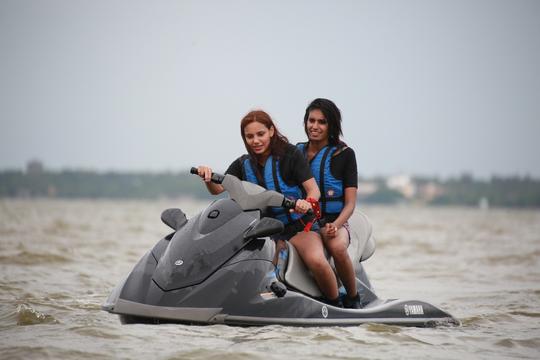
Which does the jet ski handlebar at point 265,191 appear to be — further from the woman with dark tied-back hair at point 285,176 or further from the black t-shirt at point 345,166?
the black t-shirt at point 345,166

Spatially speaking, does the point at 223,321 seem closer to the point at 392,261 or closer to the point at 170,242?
the point at 170,242

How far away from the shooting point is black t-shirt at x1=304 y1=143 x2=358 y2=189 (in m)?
6.42

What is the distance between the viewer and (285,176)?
599 cm

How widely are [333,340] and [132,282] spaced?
4.33 ft

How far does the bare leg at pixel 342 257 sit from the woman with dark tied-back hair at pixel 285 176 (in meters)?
0.14

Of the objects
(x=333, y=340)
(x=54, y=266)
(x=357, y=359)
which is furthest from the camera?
(x=54, y=266)

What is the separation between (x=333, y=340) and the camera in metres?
5.43

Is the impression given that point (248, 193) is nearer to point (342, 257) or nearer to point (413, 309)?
point (342, 257)

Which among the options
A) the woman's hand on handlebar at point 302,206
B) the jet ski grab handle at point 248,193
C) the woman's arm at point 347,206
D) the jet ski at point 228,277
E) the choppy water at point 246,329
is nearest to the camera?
the choppy water at point 246,329

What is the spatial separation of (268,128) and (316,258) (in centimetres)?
95

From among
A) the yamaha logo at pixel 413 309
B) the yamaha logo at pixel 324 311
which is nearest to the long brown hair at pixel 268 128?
the yamaha logo at pixel 324 311

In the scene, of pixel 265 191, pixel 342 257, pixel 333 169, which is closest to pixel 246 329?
pixel 265 191

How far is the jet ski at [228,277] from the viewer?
5191 millimetres

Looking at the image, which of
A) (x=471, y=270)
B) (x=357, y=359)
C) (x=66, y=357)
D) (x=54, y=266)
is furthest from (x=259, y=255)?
(x=471, y=270)
